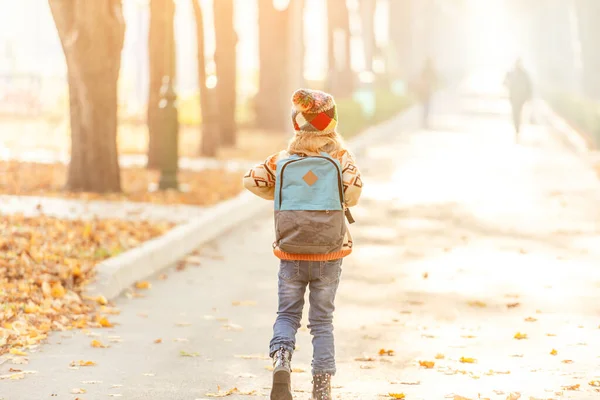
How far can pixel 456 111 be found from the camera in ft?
176

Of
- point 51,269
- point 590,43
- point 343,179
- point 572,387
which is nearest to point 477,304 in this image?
point 572,387

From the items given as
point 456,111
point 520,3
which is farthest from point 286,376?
A: point 520,3

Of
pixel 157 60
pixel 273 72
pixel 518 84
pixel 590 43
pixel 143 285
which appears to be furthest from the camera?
pixel 590 43

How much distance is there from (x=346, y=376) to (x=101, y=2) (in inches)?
373

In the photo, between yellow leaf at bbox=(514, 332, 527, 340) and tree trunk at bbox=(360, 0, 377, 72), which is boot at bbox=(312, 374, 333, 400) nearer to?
yellow leaf at bbox=(514, 332, 527, 340)

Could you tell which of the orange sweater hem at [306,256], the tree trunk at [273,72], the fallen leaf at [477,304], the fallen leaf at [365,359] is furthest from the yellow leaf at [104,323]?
the tree trunk at [273,72]

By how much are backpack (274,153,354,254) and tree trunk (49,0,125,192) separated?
9890 millimetres

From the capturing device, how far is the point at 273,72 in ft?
104

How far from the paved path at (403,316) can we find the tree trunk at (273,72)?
→ 13902 millimetres

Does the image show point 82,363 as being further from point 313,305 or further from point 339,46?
point 339,46

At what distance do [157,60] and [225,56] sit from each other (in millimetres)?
6900

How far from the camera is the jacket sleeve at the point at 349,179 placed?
627cm

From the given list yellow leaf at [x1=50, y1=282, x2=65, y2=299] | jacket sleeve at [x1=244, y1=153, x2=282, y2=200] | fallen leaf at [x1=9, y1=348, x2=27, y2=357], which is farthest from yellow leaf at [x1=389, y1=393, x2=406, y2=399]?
yellow leaf at [x1=50, y1=282, x2=65, y2=299]

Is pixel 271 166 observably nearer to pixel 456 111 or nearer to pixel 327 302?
pixel 327 302
